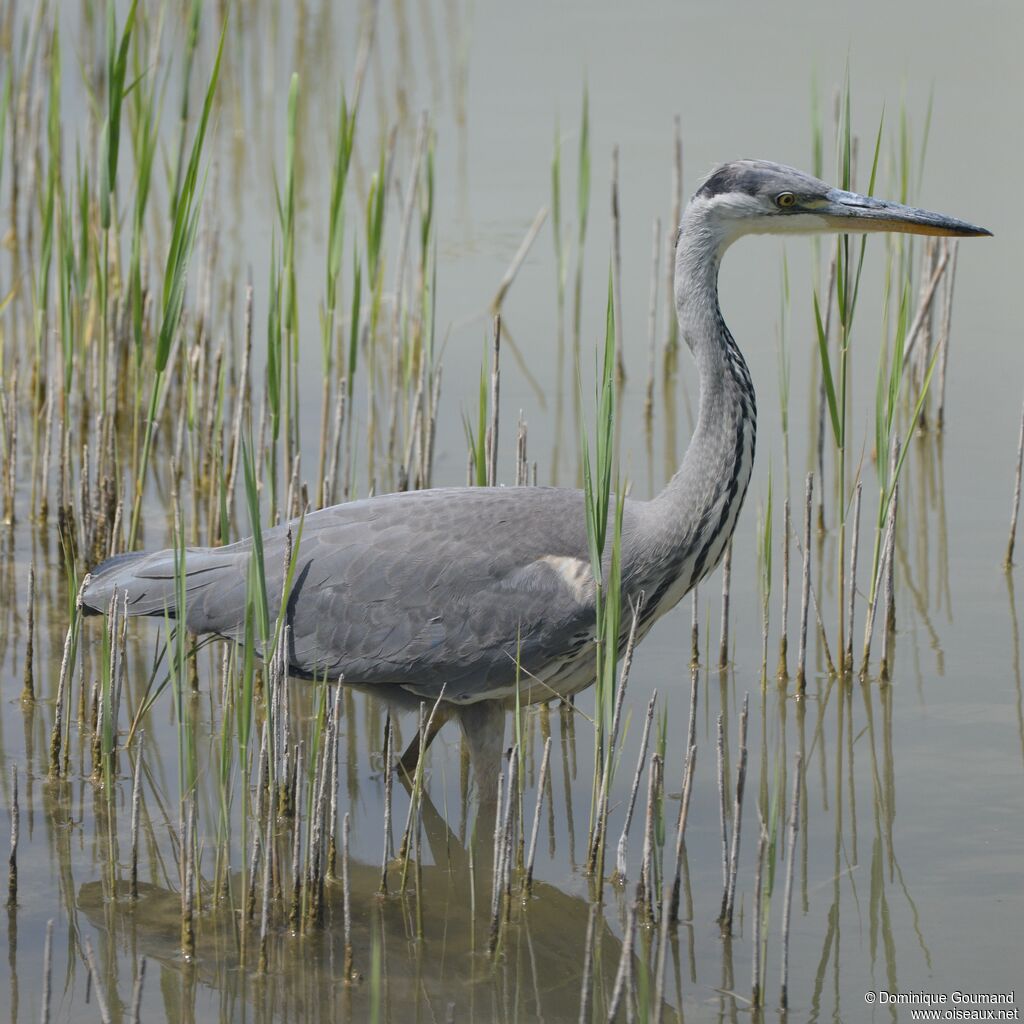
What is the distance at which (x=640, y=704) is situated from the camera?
16.6ft

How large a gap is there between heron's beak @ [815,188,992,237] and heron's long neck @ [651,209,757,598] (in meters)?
0.38

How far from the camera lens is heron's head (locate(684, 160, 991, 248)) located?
15.1 ft

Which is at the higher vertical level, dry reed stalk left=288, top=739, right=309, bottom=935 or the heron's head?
the heron's head

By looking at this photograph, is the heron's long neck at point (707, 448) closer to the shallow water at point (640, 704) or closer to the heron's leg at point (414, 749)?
the shallow water at point (640, 704)

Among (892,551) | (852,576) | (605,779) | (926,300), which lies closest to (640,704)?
(852,576)

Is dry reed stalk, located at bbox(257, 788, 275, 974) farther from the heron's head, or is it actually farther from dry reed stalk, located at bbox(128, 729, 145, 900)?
the heron's head

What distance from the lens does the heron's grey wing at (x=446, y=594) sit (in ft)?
14.2

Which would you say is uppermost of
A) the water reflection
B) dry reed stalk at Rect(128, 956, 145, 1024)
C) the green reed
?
the green reed

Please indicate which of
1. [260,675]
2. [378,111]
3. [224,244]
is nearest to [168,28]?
[378,111]

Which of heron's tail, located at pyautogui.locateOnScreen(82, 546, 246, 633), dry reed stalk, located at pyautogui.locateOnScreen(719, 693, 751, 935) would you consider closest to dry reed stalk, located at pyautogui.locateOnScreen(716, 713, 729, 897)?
dry reed stalk, located at pyautogui.locateOnScreen(719, 693, 751, 935)

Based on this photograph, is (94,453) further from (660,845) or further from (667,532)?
(660,845)

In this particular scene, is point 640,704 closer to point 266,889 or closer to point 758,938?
point 758,938

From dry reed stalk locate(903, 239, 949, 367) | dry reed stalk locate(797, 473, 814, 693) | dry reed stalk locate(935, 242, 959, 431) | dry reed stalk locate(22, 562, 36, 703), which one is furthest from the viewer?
dry reed stalk locate(935, 242, 959, 431)

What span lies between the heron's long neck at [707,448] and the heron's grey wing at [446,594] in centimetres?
29
